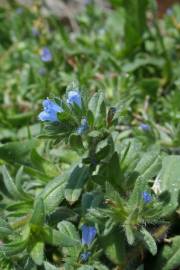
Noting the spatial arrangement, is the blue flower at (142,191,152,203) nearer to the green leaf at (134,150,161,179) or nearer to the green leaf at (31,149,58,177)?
the green leaf at (134,150,161,179)

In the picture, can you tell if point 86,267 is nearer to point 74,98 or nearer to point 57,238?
point 57,238

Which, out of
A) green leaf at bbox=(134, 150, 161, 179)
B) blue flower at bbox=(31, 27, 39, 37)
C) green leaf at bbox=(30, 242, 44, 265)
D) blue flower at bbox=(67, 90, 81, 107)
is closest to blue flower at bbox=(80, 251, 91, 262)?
green leaf at bbox=(30, 242, 44, 265)

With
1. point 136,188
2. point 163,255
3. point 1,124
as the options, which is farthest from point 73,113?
point 1,124

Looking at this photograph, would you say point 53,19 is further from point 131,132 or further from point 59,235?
point 59,235

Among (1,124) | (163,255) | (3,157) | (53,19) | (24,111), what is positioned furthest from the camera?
(53,19)

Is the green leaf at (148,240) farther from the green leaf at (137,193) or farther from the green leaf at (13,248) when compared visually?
the green leaf at (13,248)

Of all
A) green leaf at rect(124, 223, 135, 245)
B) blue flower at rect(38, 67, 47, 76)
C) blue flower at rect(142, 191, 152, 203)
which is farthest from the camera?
blue flower at rect(38, 67, 47, 76)

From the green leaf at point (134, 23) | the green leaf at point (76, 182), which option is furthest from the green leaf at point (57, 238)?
the green leaf at point (134, 23)
